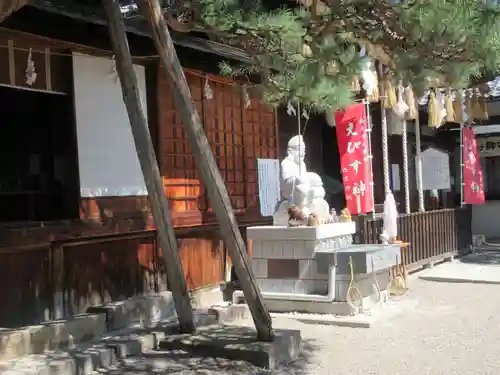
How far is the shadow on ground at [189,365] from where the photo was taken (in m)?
6.25

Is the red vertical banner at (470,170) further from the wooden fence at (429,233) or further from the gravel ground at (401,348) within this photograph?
the gravel ground at (401,348)

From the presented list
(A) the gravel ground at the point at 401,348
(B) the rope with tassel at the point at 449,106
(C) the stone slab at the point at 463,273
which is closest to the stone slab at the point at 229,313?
(A) the gravel ground at the point at 401,348

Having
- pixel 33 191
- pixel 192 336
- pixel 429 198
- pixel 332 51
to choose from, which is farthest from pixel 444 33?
pixel 429 198

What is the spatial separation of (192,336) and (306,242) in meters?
2.72

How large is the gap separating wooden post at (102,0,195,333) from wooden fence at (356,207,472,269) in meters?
5.35

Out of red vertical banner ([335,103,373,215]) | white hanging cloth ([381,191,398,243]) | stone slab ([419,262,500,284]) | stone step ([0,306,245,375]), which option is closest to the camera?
stone step ([0,306,245,375])

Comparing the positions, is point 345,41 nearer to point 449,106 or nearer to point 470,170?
point 449,106

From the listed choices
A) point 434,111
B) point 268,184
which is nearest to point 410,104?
point 434,111

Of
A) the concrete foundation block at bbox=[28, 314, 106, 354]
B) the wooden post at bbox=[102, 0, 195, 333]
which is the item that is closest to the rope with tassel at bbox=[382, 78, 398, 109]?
the wooden post at bbox=[102, 0, 195, 333]

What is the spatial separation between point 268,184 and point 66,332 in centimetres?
540

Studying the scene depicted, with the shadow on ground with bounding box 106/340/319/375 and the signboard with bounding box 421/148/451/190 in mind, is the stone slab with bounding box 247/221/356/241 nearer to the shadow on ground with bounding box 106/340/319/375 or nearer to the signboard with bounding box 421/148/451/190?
the shadow on ground with bounding box 106/340/319/375

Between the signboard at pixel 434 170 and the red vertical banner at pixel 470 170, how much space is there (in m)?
1.51

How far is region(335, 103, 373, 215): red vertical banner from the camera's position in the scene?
10.8 m

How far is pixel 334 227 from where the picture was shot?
9438mm
